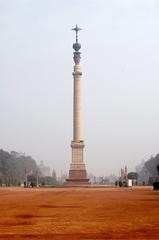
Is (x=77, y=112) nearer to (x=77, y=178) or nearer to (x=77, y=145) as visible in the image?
(x=77, y=145)

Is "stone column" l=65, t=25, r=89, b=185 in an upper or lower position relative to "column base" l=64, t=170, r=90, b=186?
upper

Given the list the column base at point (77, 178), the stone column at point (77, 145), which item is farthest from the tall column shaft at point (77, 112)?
the column base at point (77, 178)

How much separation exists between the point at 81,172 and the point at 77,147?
16.1ft

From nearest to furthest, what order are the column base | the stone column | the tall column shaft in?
the column base
the stone column
the tall column shaft

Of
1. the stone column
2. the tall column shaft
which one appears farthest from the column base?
the tall column shaft

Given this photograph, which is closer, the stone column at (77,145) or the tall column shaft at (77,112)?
the stone column at (77,145)

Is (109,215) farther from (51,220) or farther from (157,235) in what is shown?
(157,235)

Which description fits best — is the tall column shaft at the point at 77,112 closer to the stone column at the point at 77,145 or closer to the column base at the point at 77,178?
the stone column at the point at 77,145

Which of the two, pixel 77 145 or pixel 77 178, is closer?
pixel 77 178

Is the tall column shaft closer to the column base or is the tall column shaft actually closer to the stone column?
the stone column

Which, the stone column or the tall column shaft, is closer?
the stone column

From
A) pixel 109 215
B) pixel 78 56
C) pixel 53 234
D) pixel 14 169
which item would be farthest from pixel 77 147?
pixel 53 234

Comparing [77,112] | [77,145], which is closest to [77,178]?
[77,145]

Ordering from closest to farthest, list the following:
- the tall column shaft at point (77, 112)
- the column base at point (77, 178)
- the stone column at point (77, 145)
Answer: the column base at point (77, 178) → the stone column at point (77, 145) → the tall column shaft at point (77, 112)
